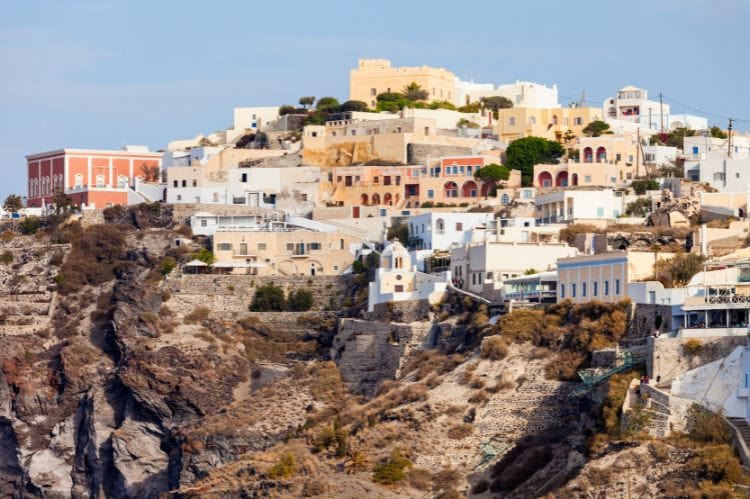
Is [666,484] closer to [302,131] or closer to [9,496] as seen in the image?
[9,496]

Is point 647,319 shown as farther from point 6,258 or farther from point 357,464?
point 6,258

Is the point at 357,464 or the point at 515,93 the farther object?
the point at 515,93

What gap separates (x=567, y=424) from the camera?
229 feet

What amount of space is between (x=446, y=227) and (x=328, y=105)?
23559mm

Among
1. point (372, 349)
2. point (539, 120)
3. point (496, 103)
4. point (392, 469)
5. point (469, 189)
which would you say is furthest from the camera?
point (496, 103)

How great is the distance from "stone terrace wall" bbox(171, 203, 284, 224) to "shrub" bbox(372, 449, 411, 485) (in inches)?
1197

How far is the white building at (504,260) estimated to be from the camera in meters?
82.3

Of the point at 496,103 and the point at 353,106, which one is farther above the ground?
the point at 496,103

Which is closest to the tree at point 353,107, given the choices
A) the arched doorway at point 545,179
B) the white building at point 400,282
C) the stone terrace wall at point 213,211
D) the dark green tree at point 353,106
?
the dark green tree at point 353,106

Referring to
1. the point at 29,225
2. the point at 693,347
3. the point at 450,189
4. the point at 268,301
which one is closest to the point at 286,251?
the point at 268,301

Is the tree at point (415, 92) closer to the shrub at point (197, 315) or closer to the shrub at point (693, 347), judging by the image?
the shrub at point (197, 315)

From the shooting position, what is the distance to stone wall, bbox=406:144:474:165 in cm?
10606

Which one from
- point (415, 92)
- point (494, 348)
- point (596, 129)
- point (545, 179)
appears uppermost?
point (415, 92)

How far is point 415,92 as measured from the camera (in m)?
116
